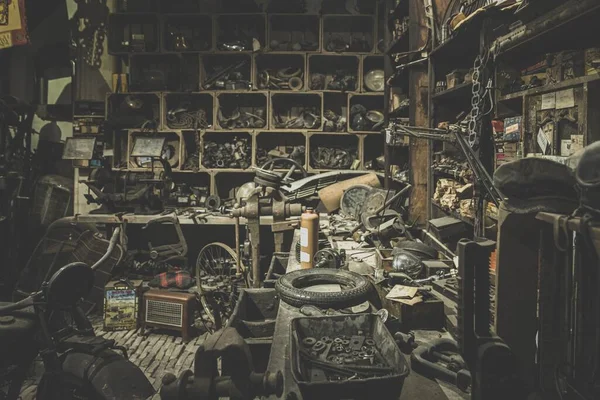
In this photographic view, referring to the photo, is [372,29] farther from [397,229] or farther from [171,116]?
[397,229]

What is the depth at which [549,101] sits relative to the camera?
2207 mm

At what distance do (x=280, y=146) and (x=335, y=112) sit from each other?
101 centimetres

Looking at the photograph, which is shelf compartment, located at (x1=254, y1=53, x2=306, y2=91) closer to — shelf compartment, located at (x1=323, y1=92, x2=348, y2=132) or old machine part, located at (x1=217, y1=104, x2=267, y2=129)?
old machine part, located at (x1=217, y1=104, x2=267, y2=129)

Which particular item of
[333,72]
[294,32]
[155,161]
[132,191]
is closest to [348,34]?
[333,72]

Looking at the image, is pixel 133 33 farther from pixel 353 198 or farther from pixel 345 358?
pixel 345 358

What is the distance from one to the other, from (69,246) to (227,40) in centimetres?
360

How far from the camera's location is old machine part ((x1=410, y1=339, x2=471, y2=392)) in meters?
1.49

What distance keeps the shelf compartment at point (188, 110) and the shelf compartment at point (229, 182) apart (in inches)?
31.7

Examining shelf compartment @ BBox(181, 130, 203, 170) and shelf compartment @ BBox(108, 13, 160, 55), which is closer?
shelf compartment @ BBox(181, 130, 203, 170)

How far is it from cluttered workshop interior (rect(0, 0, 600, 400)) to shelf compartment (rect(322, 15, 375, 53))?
0.12ft

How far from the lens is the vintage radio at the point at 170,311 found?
468 centimetres

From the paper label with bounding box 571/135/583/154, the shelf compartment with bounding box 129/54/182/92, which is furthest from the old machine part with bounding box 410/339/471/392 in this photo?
the shelf compartment with bounding box 129/54/182/92

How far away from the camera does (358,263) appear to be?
2.99 metres

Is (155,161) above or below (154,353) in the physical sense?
above
